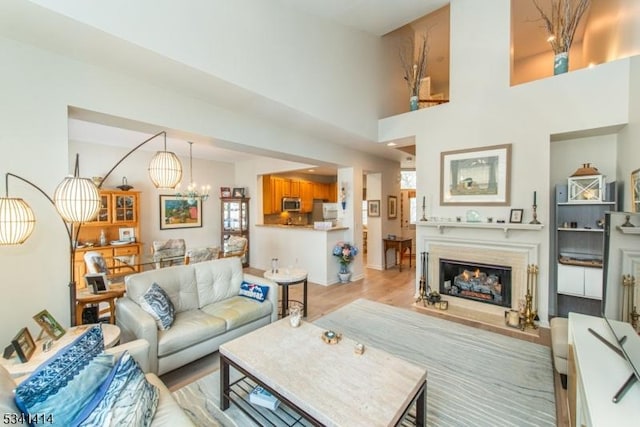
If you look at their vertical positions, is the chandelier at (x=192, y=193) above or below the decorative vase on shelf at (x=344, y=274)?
above

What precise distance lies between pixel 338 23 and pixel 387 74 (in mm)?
1562

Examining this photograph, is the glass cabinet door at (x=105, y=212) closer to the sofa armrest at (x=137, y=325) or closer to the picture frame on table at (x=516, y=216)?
the sofa armrest at (x=137, y=325)

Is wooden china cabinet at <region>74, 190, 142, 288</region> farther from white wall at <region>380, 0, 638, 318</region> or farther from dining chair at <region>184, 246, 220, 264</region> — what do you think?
white wall at <region>380, 0, 638, 318</region>

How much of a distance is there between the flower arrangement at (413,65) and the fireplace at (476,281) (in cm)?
311

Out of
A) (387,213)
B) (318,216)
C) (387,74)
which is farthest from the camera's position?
(318,216)

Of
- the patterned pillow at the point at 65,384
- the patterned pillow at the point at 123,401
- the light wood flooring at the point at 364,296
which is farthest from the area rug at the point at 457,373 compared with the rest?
the patterned pillow at the point at 65,384

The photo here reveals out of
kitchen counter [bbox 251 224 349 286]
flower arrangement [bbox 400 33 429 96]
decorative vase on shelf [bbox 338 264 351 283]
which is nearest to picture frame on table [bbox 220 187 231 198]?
kitchen counter [bbox 251 224 349 286]

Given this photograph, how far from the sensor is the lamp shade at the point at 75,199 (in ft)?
6.21

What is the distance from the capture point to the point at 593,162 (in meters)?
3.51

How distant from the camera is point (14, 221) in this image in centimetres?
178

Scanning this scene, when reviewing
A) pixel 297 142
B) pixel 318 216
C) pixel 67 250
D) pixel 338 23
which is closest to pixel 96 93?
pixel 67 250

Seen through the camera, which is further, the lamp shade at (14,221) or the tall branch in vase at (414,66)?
the tall branch in vase at (414,66)

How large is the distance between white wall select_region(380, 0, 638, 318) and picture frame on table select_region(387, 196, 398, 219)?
84.2 inches

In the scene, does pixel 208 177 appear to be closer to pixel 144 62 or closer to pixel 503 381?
pixel 144 62
